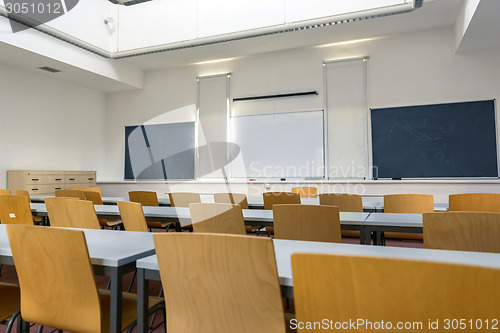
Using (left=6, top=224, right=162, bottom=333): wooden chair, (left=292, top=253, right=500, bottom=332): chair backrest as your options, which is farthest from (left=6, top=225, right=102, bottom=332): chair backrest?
(left=292, top=253, right=500, bottom=332): chair backrest

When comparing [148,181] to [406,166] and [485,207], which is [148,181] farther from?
[485,207]

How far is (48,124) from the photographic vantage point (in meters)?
6.86

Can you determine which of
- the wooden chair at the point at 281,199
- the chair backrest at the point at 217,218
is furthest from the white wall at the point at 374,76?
the chair backrest at the point at 217,218

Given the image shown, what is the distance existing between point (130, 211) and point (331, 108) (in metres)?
4.63

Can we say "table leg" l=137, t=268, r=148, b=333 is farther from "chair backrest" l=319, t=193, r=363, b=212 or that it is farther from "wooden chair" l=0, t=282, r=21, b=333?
"chair backrest" l=319, t=193, r=363, b=212

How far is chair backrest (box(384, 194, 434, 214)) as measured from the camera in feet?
10.3

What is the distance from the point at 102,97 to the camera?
809 cm

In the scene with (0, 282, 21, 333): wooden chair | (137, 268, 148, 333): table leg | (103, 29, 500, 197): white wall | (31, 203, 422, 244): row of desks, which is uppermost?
(103, 29, 500, 197): white wall

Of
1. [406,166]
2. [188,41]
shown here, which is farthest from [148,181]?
[406,166]

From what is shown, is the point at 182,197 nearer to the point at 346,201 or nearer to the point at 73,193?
the point at 73,193

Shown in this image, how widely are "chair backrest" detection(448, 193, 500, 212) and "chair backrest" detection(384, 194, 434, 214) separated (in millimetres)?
182

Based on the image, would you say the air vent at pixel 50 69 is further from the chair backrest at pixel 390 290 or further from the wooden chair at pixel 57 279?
the chair backrest at pixel 390 290

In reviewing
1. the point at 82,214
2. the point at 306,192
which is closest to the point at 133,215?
the point at 82,214

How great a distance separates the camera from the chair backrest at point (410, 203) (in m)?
3.14
